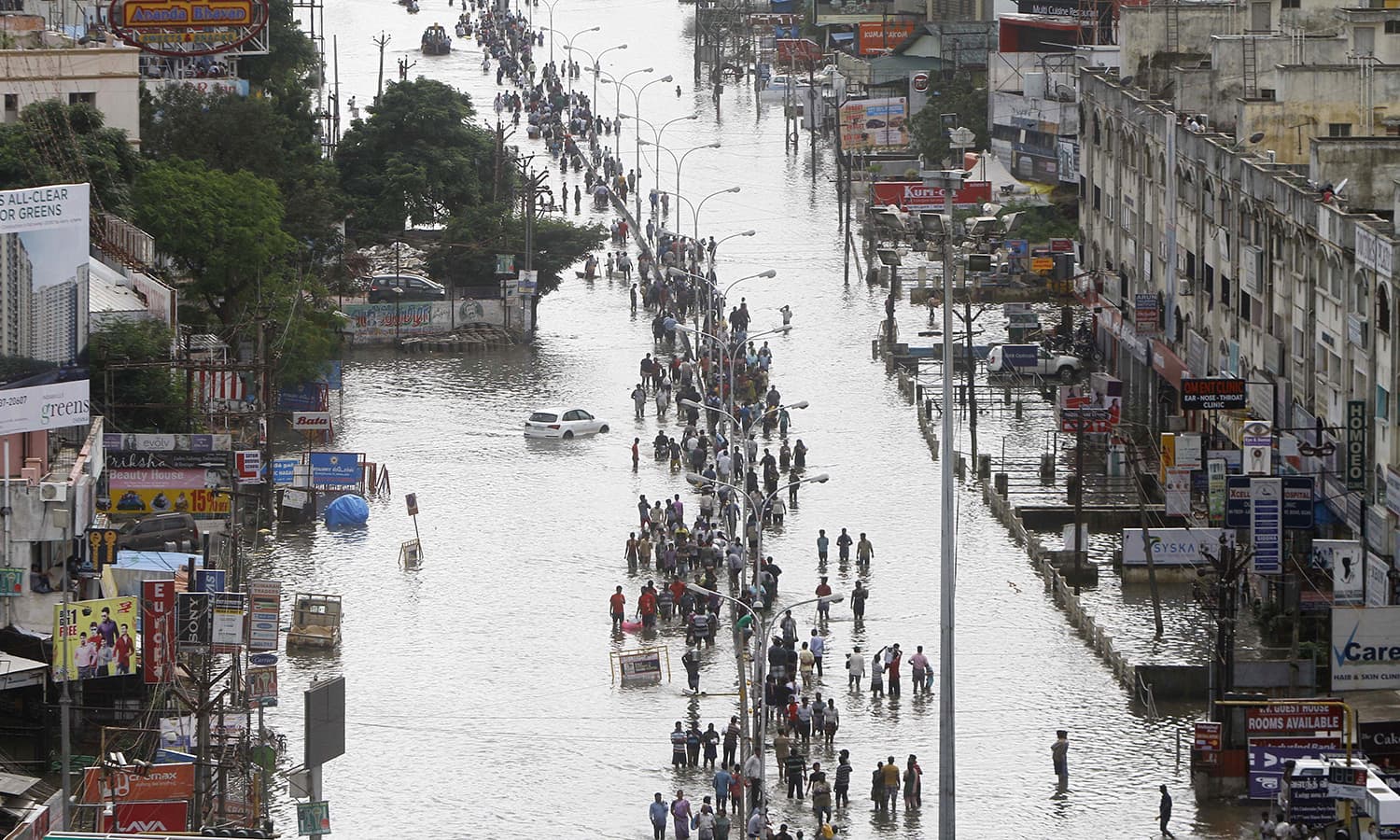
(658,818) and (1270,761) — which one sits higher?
(1270,761)

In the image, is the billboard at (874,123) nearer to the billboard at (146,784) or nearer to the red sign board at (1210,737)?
the red sign board at (1210,737)

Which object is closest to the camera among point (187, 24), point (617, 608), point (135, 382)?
point (617, 608)

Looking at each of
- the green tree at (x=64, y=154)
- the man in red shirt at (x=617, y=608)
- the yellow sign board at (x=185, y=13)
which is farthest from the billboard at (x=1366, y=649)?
the yellow sign board at (x=185, y=13)

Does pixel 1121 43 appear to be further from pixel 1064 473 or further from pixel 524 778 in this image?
pixel 524 778

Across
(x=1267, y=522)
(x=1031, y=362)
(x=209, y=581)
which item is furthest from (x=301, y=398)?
(x=1267, y=522)

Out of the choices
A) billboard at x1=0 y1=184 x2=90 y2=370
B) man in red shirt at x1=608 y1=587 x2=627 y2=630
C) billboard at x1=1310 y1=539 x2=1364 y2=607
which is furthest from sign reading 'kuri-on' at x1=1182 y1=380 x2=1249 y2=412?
billboard at x1=0 y1=184 x2=90 y2=370

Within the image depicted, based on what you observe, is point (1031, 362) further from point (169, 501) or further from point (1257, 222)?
point (169, 501)
